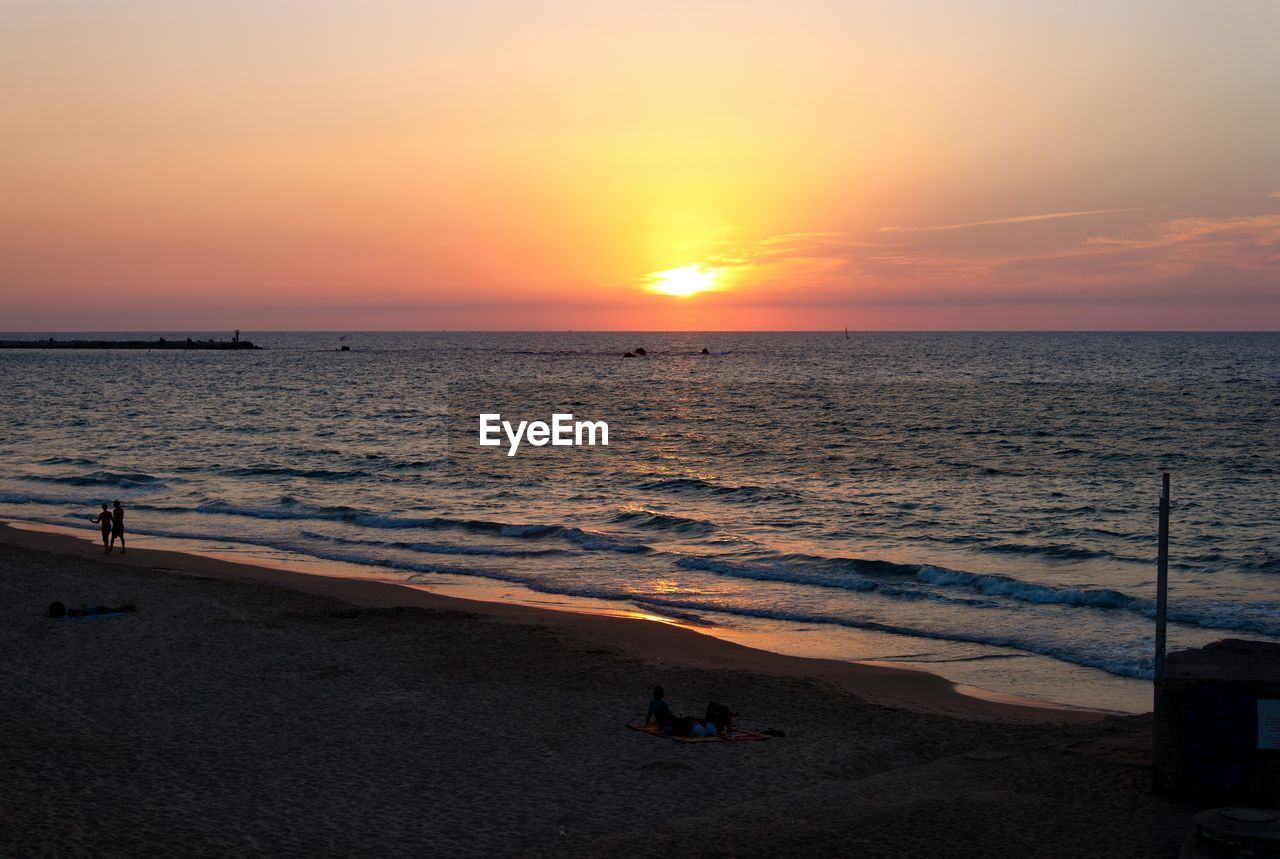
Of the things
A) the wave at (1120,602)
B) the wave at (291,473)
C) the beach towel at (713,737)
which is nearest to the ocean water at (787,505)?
the wave at (1120,602)

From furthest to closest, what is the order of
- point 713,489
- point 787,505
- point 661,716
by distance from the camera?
1. point 713,489
2. point 787,505
3. point 661,716

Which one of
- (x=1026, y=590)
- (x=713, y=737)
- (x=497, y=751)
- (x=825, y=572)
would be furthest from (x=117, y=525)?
(x=1026, y=590)

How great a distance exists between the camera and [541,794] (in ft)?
40.1

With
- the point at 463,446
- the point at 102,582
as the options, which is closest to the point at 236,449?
the point at 463,446

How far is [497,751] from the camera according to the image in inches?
541

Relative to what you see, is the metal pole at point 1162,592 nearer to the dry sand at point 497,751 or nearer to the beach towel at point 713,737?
the dry sand at point 497,751

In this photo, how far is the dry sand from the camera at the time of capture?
35.5 feet

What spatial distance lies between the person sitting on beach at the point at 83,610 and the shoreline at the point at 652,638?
434 cm

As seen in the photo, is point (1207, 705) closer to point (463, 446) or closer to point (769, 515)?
point (769, 515)

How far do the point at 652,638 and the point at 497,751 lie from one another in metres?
7.39

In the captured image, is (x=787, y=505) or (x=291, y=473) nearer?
(x=787, y=505)

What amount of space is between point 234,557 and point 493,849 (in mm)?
20824

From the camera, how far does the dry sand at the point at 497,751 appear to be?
1081cm

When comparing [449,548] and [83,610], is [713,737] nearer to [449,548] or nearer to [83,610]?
[83,610]
